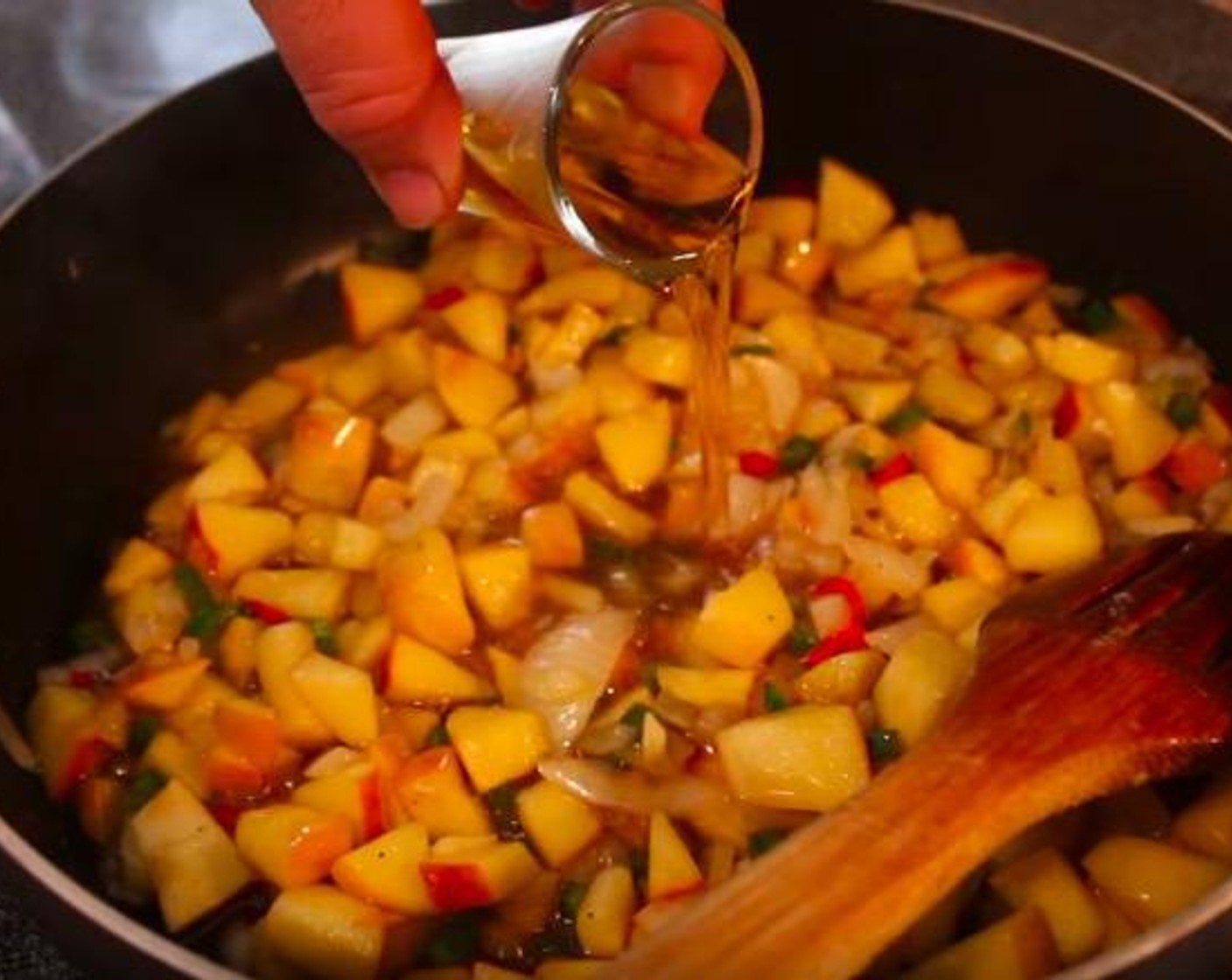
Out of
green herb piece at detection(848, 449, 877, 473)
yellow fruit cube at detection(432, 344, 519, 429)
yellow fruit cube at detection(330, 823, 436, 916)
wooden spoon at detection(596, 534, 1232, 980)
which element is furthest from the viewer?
yellow fruit cube at detection(432, 344, 519, 429)

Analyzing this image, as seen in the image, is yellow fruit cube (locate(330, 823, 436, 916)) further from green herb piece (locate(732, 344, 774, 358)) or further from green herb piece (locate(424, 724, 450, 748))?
green herb piece (locate(732, 344, 774, 358))

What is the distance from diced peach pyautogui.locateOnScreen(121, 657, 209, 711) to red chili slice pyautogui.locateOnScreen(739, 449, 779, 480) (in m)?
0.77

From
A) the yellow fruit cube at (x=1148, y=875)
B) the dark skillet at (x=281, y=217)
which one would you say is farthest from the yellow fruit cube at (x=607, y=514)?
the yellow fruit cube at (x=1148, y=875)

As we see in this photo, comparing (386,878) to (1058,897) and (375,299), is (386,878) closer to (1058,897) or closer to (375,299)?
(1058,897)

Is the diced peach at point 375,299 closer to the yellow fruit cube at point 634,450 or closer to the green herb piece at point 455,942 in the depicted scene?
the yellow fruit cube at point 634,450

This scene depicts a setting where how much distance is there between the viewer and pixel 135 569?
80.1 inches

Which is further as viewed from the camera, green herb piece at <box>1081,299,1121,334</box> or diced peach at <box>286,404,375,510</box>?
green herb piece at <box>1081,299,1121,334</box>

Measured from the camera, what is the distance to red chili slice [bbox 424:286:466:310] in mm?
2291

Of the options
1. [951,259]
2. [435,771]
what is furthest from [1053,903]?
[951,259]

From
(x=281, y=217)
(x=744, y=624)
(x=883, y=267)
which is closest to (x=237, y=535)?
(x=281, y=217)

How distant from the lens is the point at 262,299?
7.76ft

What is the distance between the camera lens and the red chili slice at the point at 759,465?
2092 mm

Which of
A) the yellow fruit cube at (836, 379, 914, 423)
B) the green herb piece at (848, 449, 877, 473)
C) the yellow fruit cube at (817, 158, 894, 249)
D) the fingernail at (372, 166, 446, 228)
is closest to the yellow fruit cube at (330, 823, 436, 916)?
the fingernail at (372, 166, 446, 228)

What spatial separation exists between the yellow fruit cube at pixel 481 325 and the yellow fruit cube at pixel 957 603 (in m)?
0.74
